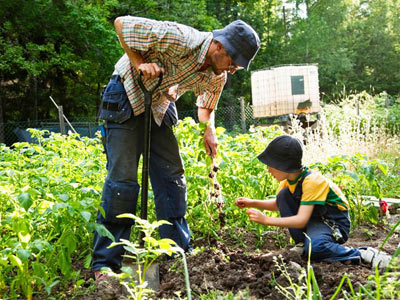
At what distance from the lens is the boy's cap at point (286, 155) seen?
8.48 feet

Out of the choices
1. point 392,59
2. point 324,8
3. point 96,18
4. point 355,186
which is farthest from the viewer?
point 324,8

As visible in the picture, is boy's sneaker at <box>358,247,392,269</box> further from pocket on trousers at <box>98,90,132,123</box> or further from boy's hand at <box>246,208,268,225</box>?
pocket on trousers at <box>98,90,132,123</box>

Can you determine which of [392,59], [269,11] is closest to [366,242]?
[269,11]

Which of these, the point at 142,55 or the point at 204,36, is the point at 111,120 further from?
the point at 204,36

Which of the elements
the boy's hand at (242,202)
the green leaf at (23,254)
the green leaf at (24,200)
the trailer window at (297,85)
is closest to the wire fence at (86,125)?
the trailer window at (297,85)

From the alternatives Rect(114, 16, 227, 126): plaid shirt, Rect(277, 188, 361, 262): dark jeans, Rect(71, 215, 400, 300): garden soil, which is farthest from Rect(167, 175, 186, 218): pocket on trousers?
Rect(277, 188, 361, 262): dark jeans

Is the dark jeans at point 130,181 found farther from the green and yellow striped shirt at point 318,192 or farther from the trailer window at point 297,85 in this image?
the trailer window at point 297,85

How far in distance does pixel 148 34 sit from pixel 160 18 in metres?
15.2

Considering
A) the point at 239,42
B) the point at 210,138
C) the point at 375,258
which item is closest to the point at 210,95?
the point at 210,138

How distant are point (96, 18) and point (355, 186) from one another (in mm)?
13012

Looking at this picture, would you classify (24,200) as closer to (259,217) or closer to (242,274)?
(242,274)

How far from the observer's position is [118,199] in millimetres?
2438

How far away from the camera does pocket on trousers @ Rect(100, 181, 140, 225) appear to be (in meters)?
2.44

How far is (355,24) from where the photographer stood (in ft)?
96.6
